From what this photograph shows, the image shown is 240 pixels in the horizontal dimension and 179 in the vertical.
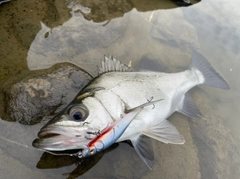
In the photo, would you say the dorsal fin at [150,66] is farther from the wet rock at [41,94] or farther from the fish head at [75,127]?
the fish head at [75,127]

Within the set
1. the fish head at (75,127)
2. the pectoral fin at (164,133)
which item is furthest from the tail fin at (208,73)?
the fish head at (75,127)

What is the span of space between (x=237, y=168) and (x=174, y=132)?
3.14 ft

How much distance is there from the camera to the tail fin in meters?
3.61

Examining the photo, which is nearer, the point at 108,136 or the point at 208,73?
the point at 108,136

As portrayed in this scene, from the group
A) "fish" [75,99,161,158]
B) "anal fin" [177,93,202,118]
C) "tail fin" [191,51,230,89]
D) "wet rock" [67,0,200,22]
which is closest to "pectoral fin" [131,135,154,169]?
"fish" [75,99,161,158]

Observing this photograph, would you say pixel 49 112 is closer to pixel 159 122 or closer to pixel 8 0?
pixel 159 122

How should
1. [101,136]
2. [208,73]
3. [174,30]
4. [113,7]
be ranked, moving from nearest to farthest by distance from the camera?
[101,136] → [208,73] → [113,7] → [174,30]

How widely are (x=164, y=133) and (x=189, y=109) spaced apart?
0.67m

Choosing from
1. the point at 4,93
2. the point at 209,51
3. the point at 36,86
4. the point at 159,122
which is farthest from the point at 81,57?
the point at 209,51

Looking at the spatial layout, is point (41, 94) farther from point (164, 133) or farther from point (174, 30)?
point (174, 30)

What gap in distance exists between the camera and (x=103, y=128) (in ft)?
7.53

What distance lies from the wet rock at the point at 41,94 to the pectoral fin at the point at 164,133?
93 centimetres

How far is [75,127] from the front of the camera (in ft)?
7.11

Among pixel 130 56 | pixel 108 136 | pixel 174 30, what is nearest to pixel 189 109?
pixel 130 56
